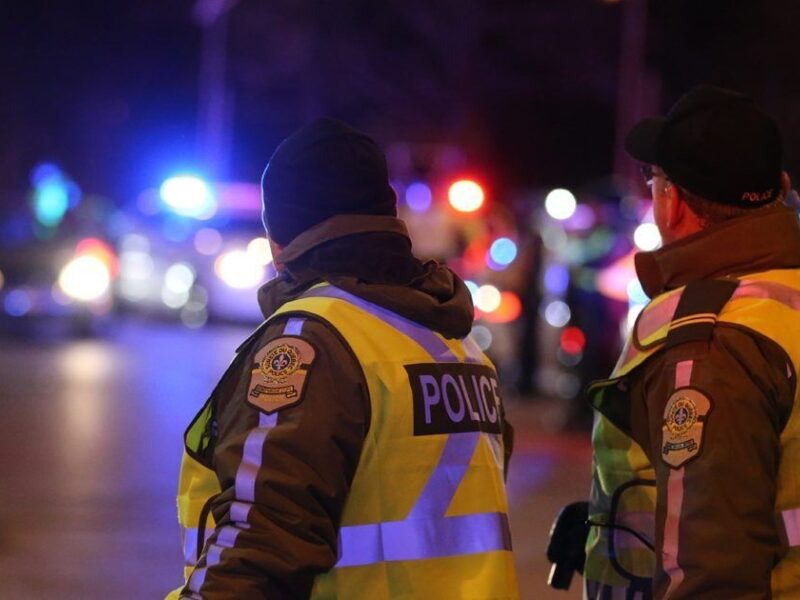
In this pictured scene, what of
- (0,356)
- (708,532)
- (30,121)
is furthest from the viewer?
(30,121)

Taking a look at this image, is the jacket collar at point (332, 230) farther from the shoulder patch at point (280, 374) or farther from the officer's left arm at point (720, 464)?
the officer's left arm at point (720, 464)

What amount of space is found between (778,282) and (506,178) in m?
40.8

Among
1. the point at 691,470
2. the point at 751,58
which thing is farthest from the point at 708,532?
the point at 751,58

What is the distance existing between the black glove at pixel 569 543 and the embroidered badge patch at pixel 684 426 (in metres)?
0.77

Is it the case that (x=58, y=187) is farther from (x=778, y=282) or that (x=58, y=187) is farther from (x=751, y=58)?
(x=778, y=282)

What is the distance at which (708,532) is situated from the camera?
2539mm

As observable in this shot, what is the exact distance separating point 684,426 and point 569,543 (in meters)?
0.87

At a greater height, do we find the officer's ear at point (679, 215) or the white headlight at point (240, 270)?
the white headlight at point (240, 270)

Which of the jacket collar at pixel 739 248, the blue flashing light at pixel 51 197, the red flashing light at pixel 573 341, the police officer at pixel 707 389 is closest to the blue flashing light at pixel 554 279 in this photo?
the red flashing light at pixel 573 341

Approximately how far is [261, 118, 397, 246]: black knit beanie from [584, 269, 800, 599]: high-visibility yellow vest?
0.60 m

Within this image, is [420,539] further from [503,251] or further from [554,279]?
[554,279]

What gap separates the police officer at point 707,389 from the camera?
2.57 metres

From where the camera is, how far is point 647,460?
9.75 ft

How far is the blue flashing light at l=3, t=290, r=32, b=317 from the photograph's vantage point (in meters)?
17.3
